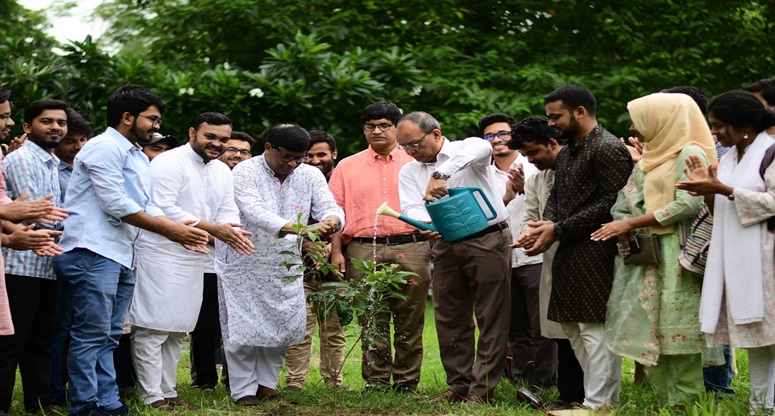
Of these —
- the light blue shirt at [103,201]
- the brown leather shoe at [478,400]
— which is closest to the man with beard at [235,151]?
the light blue shirt at [103,201]

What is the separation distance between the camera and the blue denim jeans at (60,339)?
602 centimetres

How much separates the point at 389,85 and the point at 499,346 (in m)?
5.80

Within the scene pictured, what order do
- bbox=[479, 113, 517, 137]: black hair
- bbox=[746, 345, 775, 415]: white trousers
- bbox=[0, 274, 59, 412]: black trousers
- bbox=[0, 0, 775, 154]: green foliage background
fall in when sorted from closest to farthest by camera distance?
bbox=[746, 345, 775, 415]: white trousers → bbox=[0, 274, 59, 412]: black trousers → bbox=[479, 113, 517, 137]: black hair → bbox=[0, 0, 775, 154]: green foliage background

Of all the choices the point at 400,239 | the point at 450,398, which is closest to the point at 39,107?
the point at 400,239

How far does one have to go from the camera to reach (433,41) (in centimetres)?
1445

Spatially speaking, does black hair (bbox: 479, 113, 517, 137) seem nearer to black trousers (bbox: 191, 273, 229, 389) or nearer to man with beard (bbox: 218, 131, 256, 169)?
man with beard (bbox: 218, 131, 256, 169)

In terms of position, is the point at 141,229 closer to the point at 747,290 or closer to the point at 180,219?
the point at 180,219

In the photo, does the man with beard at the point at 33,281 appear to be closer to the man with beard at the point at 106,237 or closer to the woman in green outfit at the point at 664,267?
the man with beard at the point at 106,237

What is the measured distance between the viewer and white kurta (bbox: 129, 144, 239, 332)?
252 inches

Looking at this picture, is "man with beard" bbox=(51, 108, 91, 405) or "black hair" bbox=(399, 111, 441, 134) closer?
"man with beard" bbox=(51, 108, 91, 405)

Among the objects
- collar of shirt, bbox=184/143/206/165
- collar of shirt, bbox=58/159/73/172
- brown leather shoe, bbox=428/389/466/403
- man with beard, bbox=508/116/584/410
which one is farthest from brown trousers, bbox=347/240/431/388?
collar of shirt, bbox=58/159/73/172

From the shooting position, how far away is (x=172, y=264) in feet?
21.3

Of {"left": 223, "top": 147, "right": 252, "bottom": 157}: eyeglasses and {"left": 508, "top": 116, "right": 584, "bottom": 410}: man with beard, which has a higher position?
{"left": 223, "top": 147, "right": 252, "bottom": 157}: eyeglasses

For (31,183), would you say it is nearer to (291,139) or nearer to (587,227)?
(291,139)
